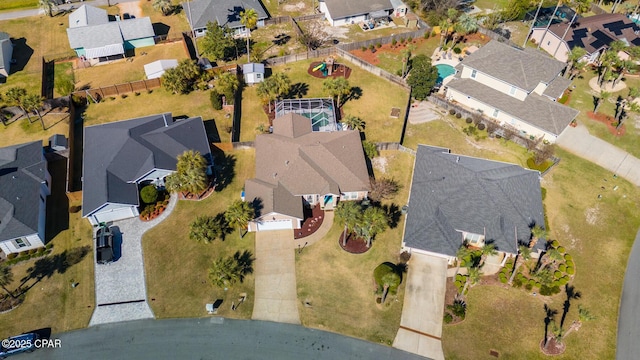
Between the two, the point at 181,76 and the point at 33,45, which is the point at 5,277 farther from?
the point at 33,45

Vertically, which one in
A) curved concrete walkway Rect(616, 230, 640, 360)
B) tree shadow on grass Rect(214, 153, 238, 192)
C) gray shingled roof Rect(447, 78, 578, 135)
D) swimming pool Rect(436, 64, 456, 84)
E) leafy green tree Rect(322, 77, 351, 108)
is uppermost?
leafy green tree Rect(322, 77, 351, 108)

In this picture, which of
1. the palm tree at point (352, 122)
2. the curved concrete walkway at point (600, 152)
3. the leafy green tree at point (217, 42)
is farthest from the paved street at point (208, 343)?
the leafy green tree at point (217, 42)

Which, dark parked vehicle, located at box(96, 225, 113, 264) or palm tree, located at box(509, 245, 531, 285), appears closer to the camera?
palm tree, located at box(509, 245, 531, 285)

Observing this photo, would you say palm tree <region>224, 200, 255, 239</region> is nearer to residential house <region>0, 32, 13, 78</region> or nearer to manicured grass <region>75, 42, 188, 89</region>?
manicured grass <region>75, 42, 188, 89</region>

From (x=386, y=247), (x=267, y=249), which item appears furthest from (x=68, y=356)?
(x=386, y=247)

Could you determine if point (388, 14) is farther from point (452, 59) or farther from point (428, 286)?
point (428, 286)

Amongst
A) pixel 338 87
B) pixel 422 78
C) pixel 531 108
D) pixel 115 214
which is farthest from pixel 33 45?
pixel 531 108

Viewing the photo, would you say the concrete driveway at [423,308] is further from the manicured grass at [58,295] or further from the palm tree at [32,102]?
the palm tree at [32,102]

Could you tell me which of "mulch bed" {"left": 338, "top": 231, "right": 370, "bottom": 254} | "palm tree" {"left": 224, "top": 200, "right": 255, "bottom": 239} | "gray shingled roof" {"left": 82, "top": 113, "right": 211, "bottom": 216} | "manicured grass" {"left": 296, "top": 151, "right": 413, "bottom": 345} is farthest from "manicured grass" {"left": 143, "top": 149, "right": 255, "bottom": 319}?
"mulch bed" {"left": 338, "top": 231, "right": 370, "bottom": 254}
